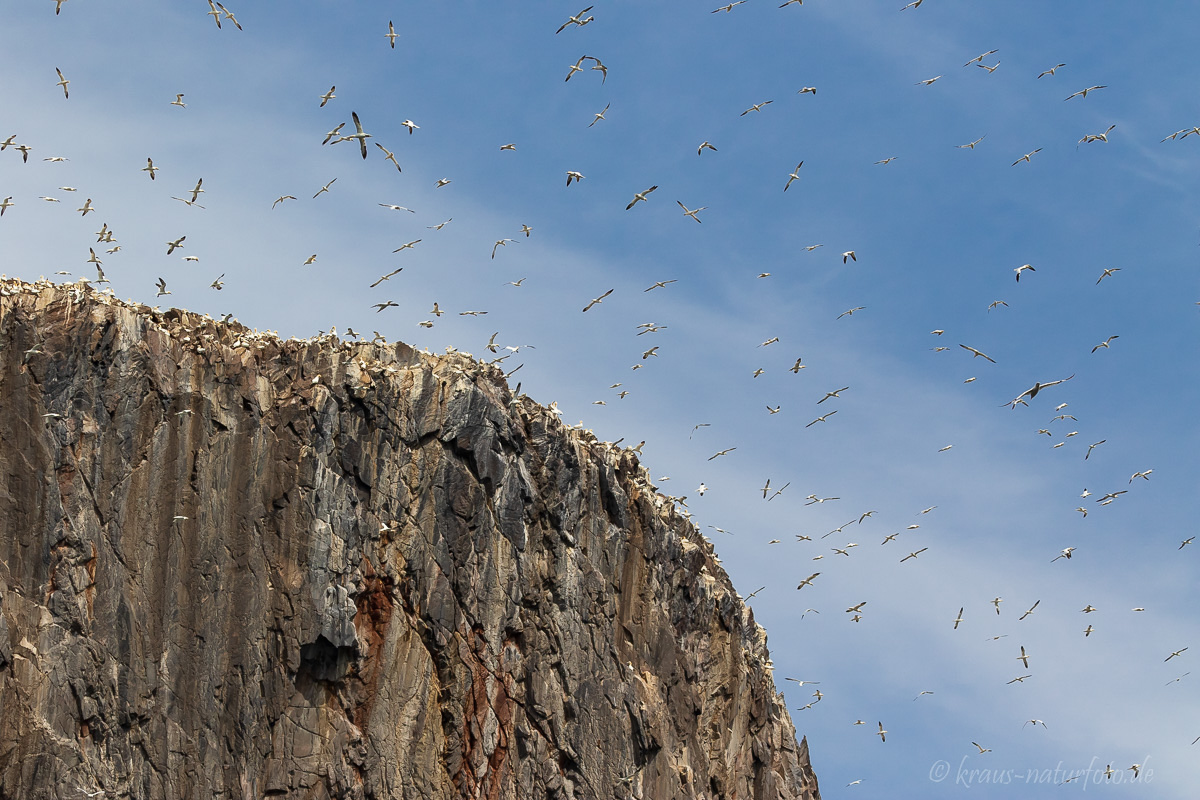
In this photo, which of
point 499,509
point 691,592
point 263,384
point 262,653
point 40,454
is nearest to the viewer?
point 40,454

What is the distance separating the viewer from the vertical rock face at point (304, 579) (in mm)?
42531

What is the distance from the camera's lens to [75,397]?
44219 mm

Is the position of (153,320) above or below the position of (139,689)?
above

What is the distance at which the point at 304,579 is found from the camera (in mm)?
47219

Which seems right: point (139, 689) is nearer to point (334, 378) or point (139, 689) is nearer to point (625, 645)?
point (334, 378)

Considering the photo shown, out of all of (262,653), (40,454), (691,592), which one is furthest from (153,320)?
(691,592)

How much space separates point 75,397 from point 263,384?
272 inches

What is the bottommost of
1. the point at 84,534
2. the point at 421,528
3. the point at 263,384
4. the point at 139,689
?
the point at 139,689

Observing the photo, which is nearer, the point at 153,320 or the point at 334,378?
the point at 153,320

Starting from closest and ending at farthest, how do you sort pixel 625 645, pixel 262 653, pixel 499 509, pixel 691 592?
pixel 262 653 → pixel 499 509 → pixel 625 645 → pixel 691 592

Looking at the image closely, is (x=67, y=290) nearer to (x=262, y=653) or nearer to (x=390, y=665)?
(x=262, y=653)

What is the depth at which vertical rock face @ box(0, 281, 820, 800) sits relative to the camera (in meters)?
42.5

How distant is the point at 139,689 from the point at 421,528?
12.1 metres

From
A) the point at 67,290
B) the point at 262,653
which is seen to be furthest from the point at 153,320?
the point at 262,653
